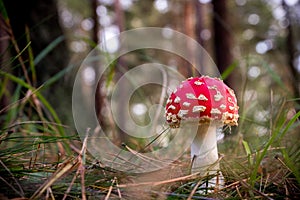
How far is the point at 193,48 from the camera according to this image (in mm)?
6793

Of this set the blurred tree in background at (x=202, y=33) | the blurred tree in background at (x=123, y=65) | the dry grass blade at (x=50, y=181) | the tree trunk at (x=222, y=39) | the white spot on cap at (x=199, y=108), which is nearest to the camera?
the dry grass blade at (x=50, y=181)

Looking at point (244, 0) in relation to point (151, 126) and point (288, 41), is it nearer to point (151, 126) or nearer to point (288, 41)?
point (288, 41)

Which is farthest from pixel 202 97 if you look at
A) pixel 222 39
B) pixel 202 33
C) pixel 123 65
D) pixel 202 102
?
pixel 202 33

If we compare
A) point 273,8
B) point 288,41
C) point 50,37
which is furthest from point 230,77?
point 273,8

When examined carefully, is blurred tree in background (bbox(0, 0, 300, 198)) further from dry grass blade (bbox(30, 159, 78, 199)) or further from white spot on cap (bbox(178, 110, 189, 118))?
white spot on cap (bbox(178, 110, 189, 118))

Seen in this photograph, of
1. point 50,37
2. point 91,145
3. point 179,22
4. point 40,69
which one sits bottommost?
point 91,145

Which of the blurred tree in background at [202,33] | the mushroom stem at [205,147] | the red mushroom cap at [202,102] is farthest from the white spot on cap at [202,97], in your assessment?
the blurred tree in background at [202,33]

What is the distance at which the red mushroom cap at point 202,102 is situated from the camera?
1.04 m

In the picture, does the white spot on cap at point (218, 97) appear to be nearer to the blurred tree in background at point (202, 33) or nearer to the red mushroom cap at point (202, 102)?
the red mushroom cap at point (202, 102)

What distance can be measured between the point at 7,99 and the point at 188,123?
1.35 m

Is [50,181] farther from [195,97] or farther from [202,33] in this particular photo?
[202,33]

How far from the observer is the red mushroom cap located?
3.42 ft

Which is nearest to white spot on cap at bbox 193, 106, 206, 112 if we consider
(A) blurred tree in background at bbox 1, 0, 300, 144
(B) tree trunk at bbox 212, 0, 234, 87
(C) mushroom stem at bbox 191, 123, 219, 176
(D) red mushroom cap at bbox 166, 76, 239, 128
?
(D) red mushroom cap at bbox 166, 76, 239, 128

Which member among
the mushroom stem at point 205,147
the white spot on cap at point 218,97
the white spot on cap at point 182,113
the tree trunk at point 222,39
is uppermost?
the tree trunk at point 222,39
